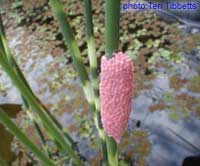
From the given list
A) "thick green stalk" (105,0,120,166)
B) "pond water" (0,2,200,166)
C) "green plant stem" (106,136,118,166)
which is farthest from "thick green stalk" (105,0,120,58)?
"pond water" (0,2,200,166)

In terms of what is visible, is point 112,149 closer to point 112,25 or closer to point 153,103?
point 112,25

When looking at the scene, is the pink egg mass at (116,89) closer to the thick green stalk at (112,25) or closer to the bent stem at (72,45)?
the thick green stalk at (112,25)

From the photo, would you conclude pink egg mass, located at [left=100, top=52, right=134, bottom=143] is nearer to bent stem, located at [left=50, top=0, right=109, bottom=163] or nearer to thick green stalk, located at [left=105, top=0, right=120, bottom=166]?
thick green stalk, located at [left=105, top=0, right=120, bottom=166]

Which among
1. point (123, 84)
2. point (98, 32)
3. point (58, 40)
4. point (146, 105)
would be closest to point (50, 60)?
point (58, 40)

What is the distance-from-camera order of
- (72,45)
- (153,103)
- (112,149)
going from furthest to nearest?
(153,103)
(72,45)
(112,149)

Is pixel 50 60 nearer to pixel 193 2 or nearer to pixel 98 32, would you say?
pixel 98 32

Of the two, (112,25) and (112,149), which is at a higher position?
(112,25)

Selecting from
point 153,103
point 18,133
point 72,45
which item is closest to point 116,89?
point 18,133
